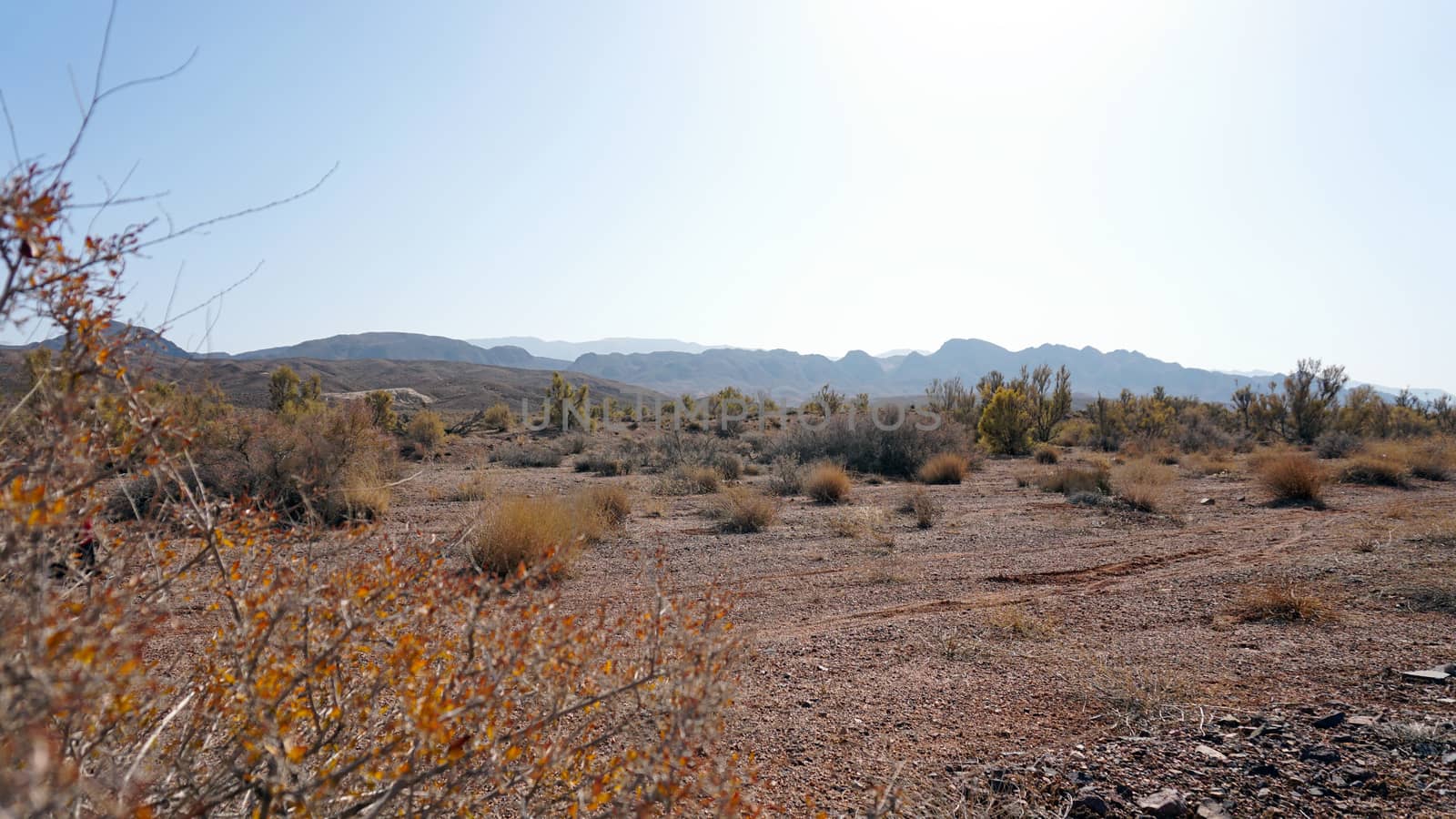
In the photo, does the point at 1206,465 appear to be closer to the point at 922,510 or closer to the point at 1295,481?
the point at 1295,481

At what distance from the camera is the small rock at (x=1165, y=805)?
3020 millimetres

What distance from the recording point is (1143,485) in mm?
12578

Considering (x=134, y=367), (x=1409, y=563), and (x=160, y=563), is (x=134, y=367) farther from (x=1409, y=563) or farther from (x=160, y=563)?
(x=1409, y=563)

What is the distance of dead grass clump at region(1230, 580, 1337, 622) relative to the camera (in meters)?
Answer: 5.70

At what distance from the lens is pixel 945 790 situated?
327 cm

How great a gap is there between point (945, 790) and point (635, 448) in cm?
1908

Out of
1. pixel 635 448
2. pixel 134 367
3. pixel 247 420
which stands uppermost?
pixel 134 367

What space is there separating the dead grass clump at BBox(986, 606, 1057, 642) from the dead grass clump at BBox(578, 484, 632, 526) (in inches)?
232

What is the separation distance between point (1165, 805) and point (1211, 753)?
61cm

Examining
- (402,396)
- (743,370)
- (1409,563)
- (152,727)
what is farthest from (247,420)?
(743,370)

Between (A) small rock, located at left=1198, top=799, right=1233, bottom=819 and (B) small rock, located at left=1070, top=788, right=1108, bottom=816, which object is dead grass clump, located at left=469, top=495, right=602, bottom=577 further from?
(A) small rock, located at left=1198, top=799, right=1233, bottom=819

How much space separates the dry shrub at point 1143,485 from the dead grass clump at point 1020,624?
23.2 ft

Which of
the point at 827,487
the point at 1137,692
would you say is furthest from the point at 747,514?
the point at 1137,692

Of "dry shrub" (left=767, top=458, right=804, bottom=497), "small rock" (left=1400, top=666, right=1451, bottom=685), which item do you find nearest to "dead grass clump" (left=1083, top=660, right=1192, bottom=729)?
"small rock" (left=1400, top=666, right=1451, bottom=685)
